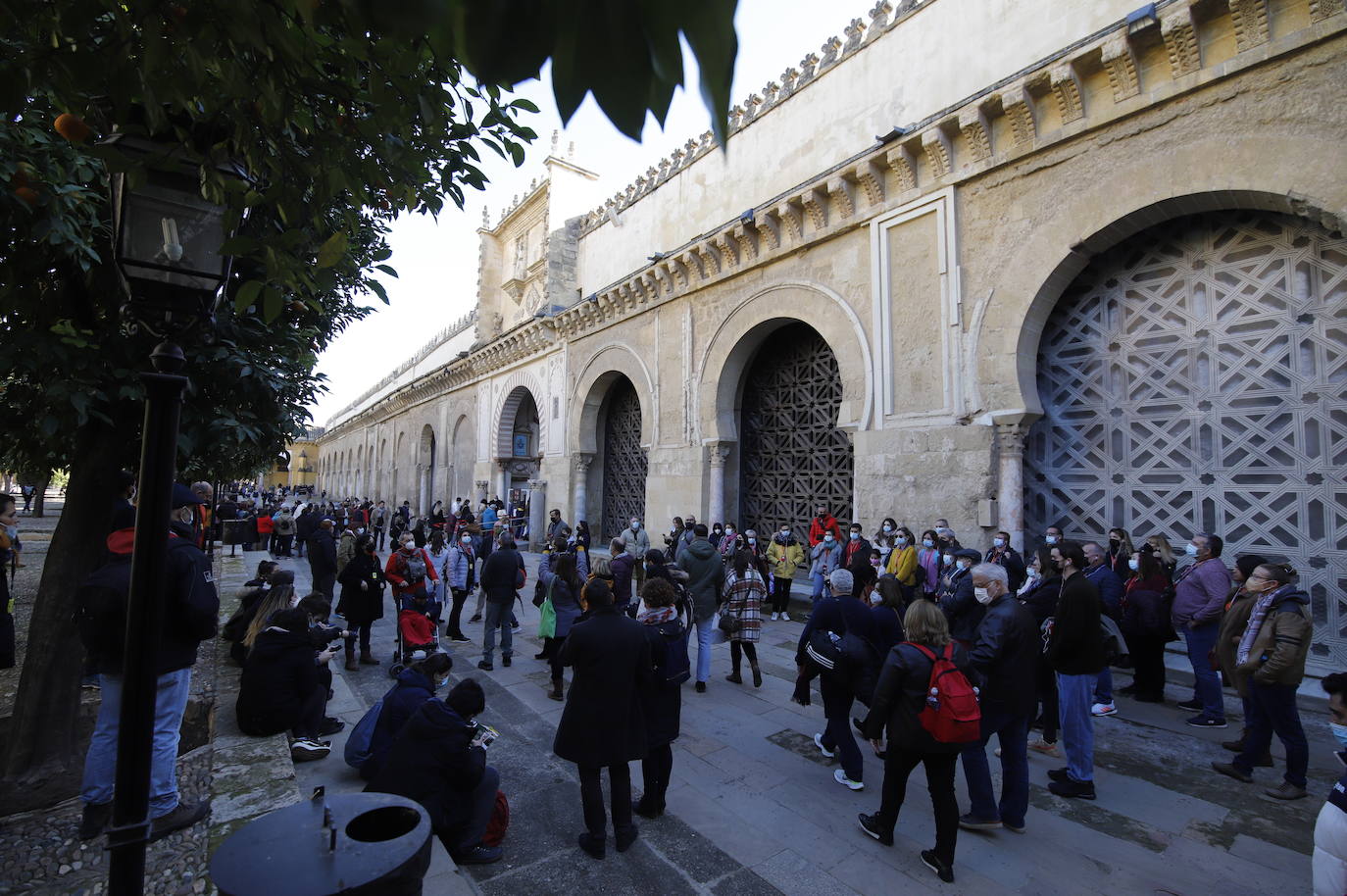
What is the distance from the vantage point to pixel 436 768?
329 cm

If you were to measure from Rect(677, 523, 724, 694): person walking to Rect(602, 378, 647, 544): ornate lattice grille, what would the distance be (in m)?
8.93

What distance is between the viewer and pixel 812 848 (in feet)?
11.6

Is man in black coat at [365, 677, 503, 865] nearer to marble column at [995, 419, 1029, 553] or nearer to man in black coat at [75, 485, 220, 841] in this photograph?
man in black coat at [75, 485, 220, 841]

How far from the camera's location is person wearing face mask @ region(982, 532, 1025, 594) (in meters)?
6.88

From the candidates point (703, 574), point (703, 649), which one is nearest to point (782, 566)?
point (703, 574)

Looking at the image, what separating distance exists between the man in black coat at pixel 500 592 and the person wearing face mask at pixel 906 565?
4.51 metres

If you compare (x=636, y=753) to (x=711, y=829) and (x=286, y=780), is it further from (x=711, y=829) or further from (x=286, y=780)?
(x=286, y=780)

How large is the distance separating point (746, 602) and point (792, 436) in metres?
5.98

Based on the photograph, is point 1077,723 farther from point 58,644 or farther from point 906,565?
point 58,644

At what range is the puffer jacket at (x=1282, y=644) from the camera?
12.8 feet

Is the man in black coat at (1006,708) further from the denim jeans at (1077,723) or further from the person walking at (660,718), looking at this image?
the person walking at (660,718)

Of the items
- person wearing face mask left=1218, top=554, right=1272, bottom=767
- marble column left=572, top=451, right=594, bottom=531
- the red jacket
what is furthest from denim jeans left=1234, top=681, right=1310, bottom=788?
marble column left=572, top=451, right=594, bottom=531

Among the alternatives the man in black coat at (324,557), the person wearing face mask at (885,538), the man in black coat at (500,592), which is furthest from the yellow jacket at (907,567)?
the man in black coat at (324,557)

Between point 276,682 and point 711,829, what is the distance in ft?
10.4
